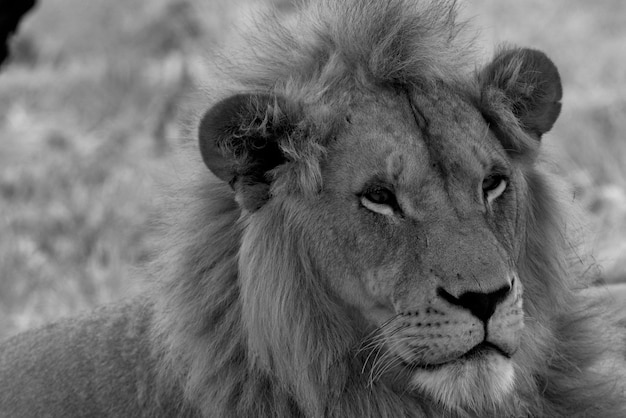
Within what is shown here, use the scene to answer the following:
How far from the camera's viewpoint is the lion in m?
3.24

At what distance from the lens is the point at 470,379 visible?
3.20 meters

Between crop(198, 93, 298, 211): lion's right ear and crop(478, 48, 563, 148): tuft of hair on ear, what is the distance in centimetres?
66

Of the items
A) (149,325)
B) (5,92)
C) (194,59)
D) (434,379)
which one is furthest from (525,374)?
(5,92)

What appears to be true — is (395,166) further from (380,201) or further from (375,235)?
(375,235)

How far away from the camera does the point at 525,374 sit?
3.58 metres

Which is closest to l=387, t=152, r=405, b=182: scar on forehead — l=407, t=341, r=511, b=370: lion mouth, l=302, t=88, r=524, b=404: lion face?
l=302, t=88, r=524, b=404: lion face

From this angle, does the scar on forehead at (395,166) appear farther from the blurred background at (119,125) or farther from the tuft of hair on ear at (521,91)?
the blurred background at (119,125)

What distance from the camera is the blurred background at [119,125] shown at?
285 inches

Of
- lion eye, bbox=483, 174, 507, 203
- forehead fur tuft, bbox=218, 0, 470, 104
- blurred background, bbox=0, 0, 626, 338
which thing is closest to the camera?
lion eye, bbox=483, 174, 507, 203

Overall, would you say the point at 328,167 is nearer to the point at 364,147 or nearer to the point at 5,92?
the point at 364,147

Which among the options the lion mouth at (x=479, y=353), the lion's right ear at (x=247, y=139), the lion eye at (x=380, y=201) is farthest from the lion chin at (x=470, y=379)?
the lion's right ear at (x=247, y=139)

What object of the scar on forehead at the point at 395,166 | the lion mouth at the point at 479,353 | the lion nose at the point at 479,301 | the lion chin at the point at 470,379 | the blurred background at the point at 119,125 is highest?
the scar on forehead at the point at 395,166

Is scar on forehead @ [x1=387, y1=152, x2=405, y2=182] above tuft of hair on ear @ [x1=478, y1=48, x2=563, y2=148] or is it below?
below

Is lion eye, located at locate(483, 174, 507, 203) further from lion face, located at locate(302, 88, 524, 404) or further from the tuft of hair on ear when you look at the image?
the tuft of hair on ear
